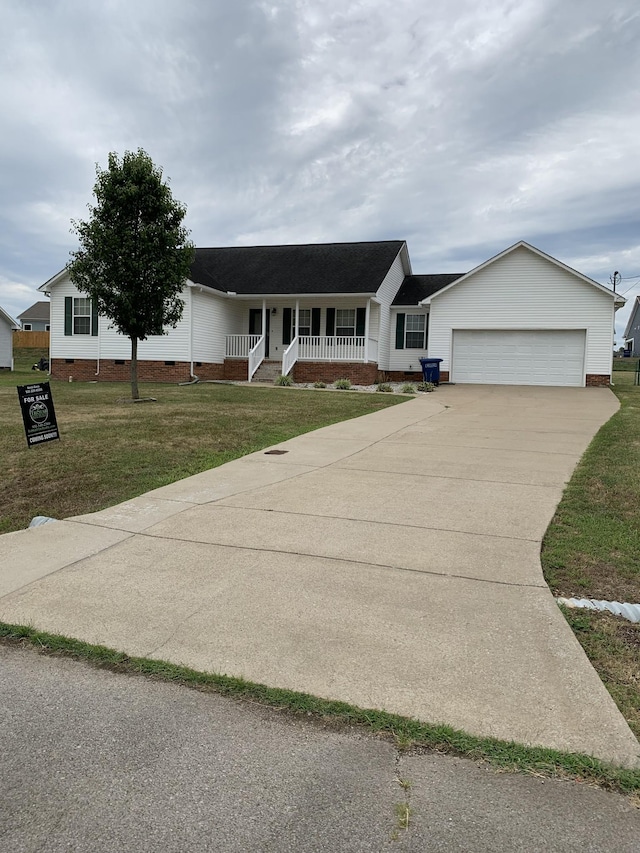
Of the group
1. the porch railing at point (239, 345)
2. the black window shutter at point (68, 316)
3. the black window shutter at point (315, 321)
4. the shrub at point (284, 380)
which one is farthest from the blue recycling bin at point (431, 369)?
the black window shutter at point (68, 316)

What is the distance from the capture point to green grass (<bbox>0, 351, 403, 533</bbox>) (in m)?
6.98

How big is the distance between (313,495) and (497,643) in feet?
11.5

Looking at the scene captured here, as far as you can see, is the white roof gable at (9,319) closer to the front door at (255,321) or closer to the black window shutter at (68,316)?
the black window shutter at (68,316)

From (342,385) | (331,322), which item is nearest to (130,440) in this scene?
(342,385)

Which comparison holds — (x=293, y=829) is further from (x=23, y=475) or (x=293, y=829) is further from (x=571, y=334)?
(x=571, y=334)

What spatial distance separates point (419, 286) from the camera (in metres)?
28.3

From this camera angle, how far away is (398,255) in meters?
26.8

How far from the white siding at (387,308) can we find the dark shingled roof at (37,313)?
5082cm

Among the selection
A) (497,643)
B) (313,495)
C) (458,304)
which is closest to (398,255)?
(458,304)

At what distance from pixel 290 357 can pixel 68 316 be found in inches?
383

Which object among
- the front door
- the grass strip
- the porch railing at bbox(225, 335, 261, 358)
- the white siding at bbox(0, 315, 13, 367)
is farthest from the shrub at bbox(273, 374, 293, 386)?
the white siding at bbox(0, 315, 13, 367)

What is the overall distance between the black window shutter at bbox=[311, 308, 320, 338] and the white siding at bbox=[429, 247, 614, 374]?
473cm

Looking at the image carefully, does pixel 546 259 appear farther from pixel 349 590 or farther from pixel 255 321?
pixel 349 590

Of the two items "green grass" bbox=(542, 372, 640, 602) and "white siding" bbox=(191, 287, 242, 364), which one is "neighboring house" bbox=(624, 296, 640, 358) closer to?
"white siding" bbox=(191, 287, 242, 364)
